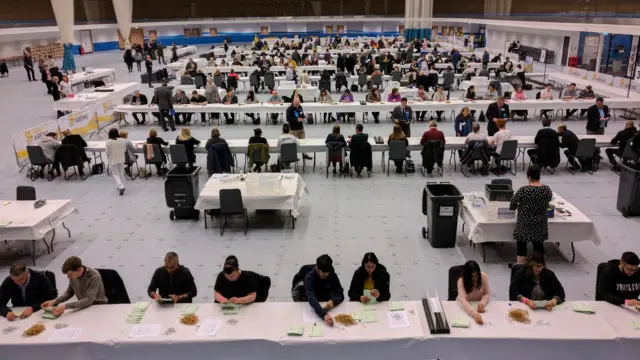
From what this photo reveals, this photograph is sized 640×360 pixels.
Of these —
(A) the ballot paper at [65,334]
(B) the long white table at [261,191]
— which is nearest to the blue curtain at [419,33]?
(B) the long white table at [261,191]

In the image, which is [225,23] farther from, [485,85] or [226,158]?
[226,158]

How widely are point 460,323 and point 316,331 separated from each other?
1192mm

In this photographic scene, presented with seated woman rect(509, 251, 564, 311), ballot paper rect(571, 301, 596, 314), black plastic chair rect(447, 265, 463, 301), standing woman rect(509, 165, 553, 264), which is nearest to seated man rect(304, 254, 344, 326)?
black plastic chair rect(447, 265, 463, 301)

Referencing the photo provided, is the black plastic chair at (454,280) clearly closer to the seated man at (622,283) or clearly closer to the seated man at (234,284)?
the seated man at (622,283)

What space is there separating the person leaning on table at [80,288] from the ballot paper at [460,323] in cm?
314

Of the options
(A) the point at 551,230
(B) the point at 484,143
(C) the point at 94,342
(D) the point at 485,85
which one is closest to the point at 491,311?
(A) the point at 551,230

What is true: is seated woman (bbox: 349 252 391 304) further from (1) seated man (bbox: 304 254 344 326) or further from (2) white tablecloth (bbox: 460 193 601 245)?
(2) white tablecloth (bbox: 460 193 601 245)

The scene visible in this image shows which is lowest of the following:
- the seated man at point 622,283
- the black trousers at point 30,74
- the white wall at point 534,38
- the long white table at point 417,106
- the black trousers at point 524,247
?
the black trousers at point 524,247

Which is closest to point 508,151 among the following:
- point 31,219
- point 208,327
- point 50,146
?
point 208,327

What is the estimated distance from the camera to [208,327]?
4.27 meters

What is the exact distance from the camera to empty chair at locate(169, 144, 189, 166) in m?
10.1

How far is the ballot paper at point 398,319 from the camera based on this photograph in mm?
4251

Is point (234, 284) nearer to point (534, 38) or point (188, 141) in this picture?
point (188, 141)

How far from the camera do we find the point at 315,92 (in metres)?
17.6
